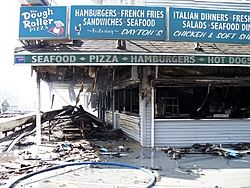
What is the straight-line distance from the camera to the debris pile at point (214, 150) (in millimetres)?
7922

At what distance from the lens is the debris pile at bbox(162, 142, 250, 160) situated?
7922 millimetres

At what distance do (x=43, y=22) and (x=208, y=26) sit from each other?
484cm

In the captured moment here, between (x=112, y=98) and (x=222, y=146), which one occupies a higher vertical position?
(x=112, y=98)

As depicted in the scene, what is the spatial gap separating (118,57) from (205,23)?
2.82m

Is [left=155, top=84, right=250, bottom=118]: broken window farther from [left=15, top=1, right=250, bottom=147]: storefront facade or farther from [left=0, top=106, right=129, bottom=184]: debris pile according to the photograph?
[left=0, top=106, right=129, bottom=184]: debris pile

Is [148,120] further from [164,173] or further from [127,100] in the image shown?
[127,100]

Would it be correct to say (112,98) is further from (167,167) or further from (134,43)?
(167,167)

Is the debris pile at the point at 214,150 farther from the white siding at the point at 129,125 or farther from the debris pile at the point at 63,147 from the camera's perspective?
the white siding at the point at 129,125

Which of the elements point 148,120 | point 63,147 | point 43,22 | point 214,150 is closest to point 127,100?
point 148,120

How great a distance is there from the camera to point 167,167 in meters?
6.68

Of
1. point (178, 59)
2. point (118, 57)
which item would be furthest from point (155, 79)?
point (118, 57)

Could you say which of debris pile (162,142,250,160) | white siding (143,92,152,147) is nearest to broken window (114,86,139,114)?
white siding (143,92,152,147)

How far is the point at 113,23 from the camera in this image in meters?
7.92

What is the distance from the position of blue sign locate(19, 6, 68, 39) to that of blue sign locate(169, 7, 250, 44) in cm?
317
